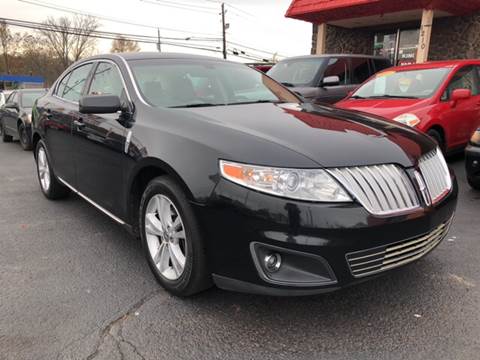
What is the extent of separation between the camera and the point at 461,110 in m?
6.29

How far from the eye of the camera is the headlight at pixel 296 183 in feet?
7.25

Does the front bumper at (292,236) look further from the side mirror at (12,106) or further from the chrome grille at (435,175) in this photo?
the side mirror at (12,106)

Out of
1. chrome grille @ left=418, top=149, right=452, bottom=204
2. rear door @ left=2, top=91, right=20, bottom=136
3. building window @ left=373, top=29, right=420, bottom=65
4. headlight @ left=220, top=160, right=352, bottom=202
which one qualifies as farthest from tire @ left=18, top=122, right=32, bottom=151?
building window @ left=373, top=29, right=420, bottom=65

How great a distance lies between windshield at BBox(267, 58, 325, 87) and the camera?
27.6 feet

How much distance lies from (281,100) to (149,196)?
1.55m

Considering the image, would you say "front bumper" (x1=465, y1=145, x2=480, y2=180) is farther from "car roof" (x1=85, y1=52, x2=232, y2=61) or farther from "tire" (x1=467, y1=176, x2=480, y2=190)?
"car roof" (x1=85, y1=52, x2=232, y2=61)

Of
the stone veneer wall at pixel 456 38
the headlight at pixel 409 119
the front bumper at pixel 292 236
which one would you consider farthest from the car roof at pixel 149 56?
the stone veneer wall at pixel 456 38

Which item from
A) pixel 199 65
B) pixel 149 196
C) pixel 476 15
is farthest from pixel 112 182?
pixel 476 15

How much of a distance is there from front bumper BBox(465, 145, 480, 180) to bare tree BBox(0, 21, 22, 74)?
6364 cm

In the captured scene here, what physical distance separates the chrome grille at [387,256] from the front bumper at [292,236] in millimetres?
18

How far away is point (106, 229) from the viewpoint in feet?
13.6

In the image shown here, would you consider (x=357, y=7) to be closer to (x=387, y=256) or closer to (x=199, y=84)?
(x=199, y=84)

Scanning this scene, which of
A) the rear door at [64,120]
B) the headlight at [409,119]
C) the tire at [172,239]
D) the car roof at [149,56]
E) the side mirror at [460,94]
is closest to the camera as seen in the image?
the tire at [172,239]

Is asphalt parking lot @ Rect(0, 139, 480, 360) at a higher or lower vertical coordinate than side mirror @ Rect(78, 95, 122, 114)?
lower
